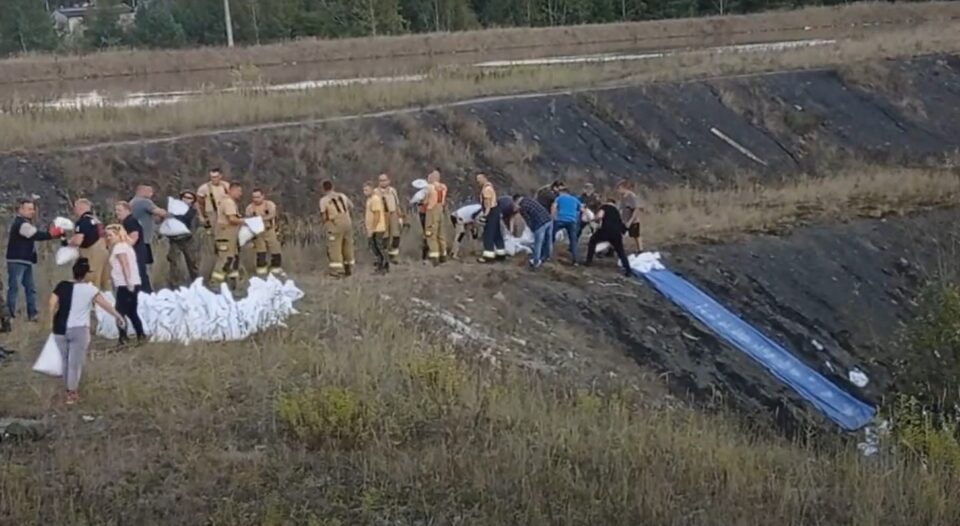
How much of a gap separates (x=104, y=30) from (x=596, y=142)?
1793 inches

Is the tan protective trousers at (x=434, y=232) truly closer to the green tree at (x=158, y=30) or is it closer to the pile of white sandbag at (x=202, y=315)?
the pile of white sandbag at (x=202, y=315)

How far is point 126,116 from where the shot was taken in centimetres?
3012

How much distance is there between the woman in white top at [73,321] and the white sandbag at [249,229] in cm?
582

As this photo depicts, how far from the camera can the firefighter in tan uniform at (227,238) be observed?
704 inches

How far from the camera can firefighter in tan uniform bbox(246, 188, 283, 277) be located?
18420 mm

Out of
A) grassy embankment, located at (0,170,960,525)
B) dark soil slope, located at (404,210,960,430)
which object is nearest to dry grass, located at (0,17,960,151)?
dark soil slope, located at (404,210,960,430)

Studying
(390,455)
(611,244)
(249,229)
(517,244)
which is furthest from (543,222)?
(390,455)

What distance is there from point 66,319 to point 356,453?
3657mm

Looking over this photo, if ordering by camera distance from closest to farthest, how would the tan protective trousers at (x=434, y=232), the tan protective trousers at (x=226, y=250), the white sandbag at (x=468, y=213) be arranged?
the tan protective trousers at (x=226, y=250) → the tan protective trousers at (x=434, y=232) → the white sandbag at (x=468, y=213)

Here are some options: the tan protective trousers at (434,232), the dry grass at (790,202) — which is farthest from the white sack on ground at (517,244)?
the dry grass at (790,202)

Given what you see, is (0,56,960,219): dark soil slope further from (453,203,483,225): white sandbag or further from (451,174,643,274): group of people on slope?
(451,174,643,274): group of people on slope

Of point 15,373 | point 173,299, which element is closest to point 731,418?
point 173,299

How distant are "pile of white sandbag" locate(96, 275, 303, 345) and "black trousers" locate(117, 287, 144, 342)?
0.23 m

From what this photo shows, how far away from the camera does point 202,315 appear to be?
1522cm
